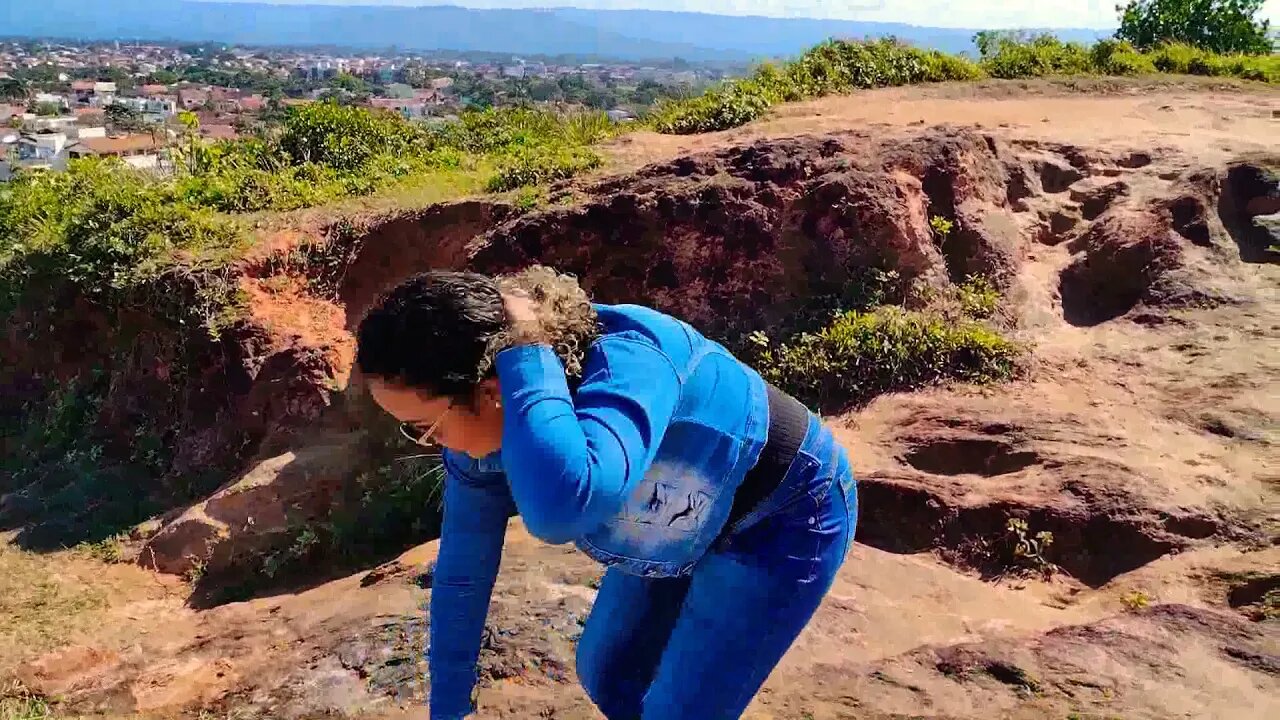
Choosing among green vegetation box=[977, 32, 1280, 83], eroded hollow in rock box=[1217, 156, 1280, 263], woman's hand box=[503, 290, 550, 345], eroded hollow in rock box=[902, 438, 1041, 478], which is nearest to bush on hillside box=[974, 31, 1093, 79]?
green vegetation box=[977, 32, 1280, 83]

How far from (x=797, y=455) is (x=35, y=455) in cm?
638

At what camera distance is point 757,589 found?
180cm

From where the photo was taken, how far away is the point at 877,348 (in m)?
5.48

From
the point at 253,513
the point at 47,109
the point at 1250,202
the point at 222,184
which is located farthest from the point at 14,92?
the point at 1250,202

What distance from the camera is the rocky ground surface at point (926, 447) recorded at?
3186 millimetres

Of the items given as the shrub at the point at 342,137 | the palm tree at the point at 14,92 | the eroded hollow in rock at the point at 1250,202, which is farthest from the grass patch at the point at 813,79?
the palm tree at the point at 14,92

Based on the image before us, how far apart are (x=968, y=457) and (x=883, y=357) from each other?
2.96ft

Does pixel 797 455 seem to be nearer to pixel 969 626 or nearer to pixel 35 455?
pixel 969 626

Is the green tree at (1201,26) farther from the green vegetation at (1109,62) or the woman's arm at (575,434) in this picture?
the woman's arm at (575,434)

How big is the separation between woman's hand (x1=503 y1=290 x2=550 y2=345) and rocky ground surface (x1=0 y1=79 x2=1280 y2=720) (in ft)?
6.19

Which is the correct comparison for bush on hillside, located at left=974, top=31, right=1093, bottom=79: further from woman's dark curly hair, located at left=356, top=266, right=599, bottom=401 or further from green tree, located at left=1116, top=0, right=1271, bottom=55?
woman's dark curly hair, located at left=356, top=266, right=599, bottom=401

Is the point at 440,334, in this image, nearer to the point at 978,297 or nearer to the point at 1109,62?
the point at 978,297

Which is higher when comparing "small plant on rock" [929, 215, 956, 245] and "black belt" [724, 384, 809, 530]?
"black belt" [724, 384, 809, 530]

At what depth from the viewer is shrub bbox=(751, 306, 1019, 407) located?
211 inches
